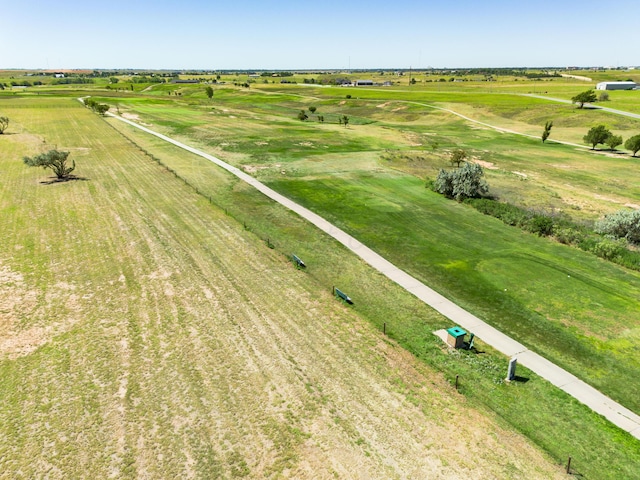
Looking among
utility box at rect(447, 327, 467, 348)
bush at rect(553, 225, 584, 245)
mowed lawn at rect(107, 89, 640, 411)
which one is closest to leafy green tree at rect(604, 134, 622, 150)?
mowed lawn at rect(107, 89, 640, 411)

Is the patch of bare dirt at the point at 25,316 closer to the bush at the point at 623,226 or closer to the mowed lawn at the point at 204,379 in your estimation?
the mowed lawn at the point at 204,379

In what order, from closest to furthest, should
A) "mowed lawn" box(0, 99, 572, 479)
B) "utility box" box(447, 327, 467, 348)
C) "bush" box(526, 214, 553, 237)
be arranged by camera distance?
"mowed lawn" box(0, 99, 572, 479) → "utility box" box(447, 327, 467, 348) → "bush" box(526, 214, 553, 237)

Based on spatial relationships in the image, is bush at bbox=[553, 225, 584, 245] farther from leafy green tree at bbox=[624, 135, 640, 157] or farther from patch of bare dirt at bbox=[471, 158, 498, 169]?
leafy green tree at bbox=[624, 135, 640, 157]

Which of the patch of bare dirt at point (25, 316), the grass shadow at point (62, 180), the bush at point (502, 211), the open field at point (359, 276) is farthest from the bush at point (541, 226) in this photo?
the grass shadow at point (62, 180)

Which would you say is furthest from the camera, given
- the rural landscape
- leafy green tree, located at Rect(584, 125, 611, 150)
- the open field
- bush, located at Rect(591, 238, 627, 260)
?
leafy green tree, located at Rect(584, 125, 611, 150)

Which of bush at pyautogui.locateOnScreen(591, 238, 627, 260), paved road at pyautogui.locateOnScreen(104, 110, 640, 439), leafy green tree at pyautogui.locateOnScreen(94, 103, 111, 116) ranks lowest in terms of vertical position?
paved road at pyautogui.locateOnScreen(104, 110, 640, 439)

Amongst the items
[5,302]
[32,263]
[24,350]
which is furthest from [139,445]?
[32,263]
